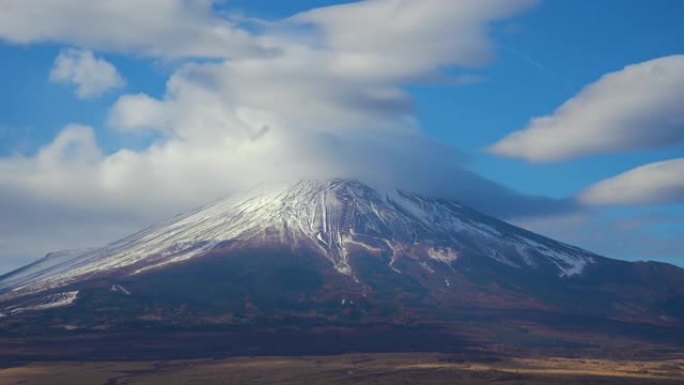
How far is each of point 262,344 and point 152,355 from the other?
19467mm

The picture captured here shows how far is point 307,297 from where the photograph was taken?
19362 centimetres

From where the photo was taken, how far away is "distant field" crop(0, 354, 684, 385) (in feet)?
380

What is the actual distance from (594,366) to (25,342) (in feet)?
293

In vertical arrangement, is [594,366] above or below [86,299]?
below

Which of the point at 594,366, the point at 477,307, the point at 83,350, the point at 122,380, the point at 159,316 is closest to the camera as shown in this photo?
the point at 122,380

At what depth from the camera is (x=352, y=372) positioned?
123 metres

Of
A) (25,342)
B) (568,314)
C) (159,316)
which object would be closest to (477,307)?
(568,314)

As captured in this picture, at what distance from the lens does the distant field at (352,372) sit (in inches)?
4562

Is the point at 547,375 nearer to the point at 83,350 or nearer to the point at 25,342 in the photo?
the point at 83,350

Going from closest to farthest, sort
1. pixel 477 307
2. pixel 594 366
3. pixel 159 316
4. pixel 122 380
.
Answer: pixel 122 380 → pixel 594 366 → pixel 159 316 → pixel 477 307

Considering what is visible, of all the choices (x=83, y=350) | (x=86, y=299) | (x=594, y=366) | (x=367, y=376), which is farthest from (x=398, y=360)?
(x=86, y=299)

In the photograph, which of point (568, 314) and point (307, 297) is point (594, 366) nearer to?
point (568, 314)

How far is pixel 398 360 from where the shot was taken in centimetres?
13688

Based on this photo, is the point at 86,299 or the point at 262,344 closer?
the point at 262,344
